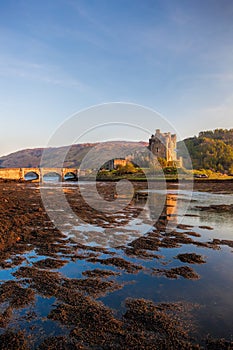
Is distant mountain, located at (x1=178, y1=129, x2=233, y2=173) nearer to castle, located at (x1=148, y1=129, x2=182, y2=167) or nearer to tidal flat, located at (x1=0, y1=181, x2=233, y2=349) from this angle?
castle, located at (x1=148, y1=129, x2=182, y2=167)

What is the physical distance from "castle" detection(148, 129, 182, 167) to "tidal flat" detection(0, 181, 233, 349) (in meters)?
94.1

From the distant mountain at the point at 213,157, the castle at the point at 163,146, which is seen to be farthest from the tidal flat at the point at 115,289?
the distant mountain at the point at 213,157

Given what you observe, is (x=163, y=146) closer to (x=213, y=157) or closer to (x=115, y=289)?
(x=213, y=157)

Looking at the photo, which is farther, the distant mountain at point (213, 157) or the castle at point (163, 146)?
the distant mountain at point (213, 157)

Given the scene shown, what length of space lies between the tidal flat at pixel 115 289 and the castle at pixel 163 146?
9409 cm

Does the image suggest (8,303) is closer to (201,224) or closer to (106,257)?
(106,257)

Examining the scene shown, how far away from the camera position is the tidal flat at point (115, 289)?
5770 mm

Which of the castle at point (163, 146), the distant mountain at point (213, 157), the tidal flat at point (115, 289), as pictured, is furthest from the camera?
the distant mountain at point (213, 157)

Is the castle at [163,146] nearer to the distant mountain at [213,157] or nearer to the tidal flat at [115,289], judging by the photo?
the distant mountain at [213,157]

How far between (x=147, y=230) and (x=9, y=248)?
27.3ft

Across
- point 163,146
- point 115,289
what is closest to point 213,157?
point 163,146

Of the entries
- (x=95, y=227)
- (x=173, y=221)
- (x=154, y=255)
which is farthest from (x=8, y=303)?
(x=173, y=221)

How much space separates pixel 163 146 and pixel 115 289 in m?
105

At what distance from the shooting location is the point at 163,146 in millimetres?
110125
